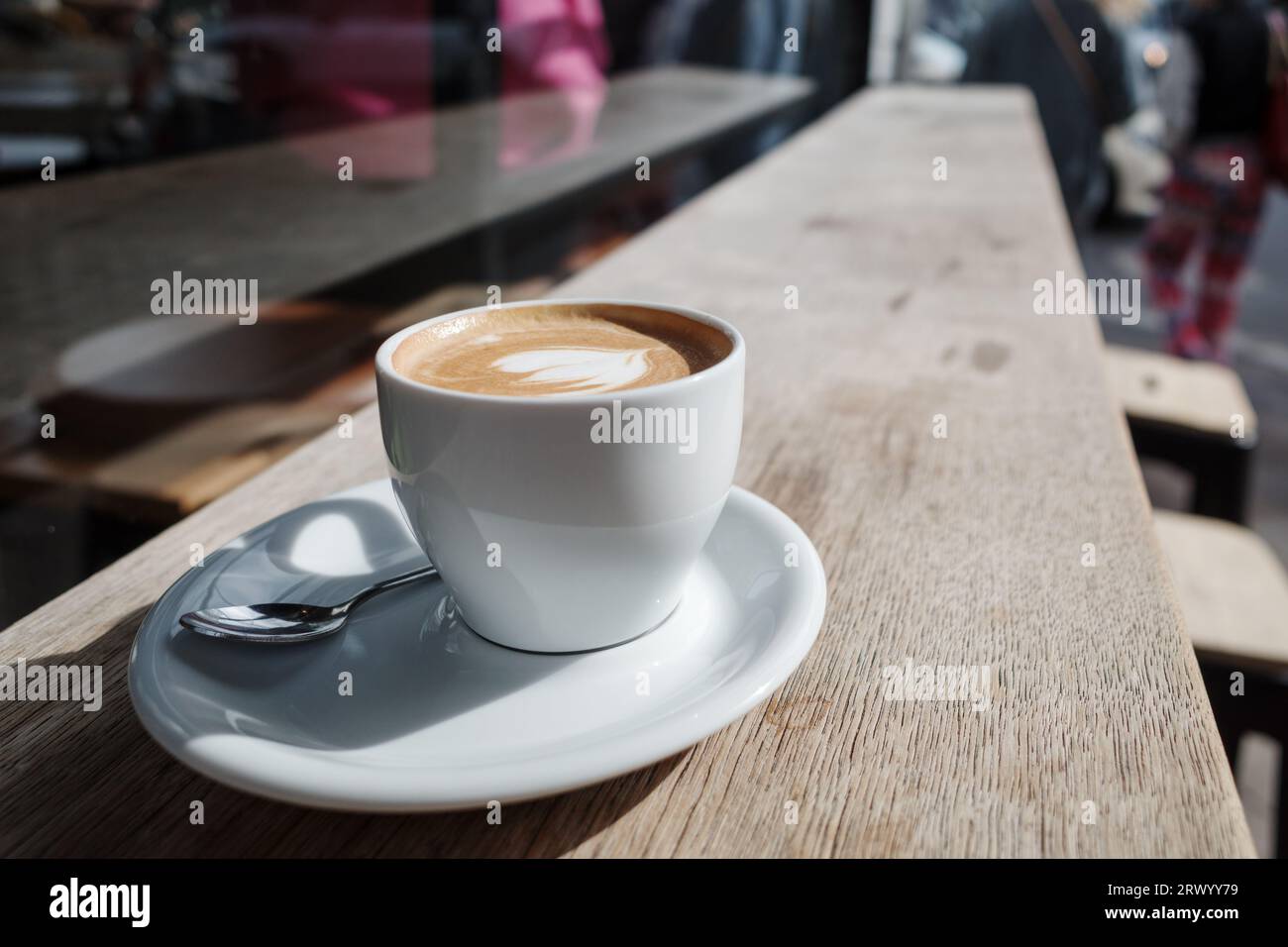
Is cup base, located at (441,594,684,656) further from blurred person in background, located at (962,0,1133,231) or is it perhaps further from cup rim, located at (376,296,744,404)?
blurred person in background, located at (962,0,1133,231)

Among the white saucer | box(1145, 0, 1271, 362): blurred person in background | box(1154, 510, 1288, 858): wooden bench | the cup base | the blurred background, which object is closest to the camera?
the white saucer

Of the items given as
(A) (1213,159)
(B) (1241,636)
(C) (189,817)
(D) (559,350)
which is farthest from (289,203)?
(A) (1213,159)

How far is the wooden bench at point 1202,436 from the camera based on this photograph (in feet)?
4.76

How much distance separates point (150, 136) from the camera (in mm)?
940

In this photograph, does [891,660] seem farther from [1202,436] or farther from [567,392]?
[1202,436]

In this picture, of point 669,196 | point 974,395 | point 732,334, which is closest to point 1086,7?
point 669,196

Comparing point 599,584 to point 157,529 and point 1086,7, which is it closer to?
point 157,529

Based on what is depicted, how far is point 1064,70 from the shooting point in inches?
196

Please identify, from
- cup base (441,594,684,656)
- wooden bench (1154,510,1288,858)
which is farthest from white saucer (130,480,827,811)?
wooden bench (1154,510,1288,858)

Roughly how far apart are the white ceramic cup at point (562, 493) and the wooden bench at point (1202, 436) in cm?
123

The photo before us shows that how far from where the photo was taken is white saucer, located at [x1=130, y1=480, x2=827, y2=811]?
0.31 meters

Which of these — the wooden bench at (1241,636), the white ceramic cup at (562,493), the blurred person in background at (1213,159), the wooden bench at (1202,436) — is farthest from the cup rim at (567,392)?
the blurred person in background at (1213,159)

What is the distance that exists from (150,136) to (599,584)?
78cm

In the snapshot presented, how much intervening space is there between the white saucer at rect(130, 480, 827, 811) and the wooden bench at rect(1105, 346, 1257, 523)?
1.21 m
